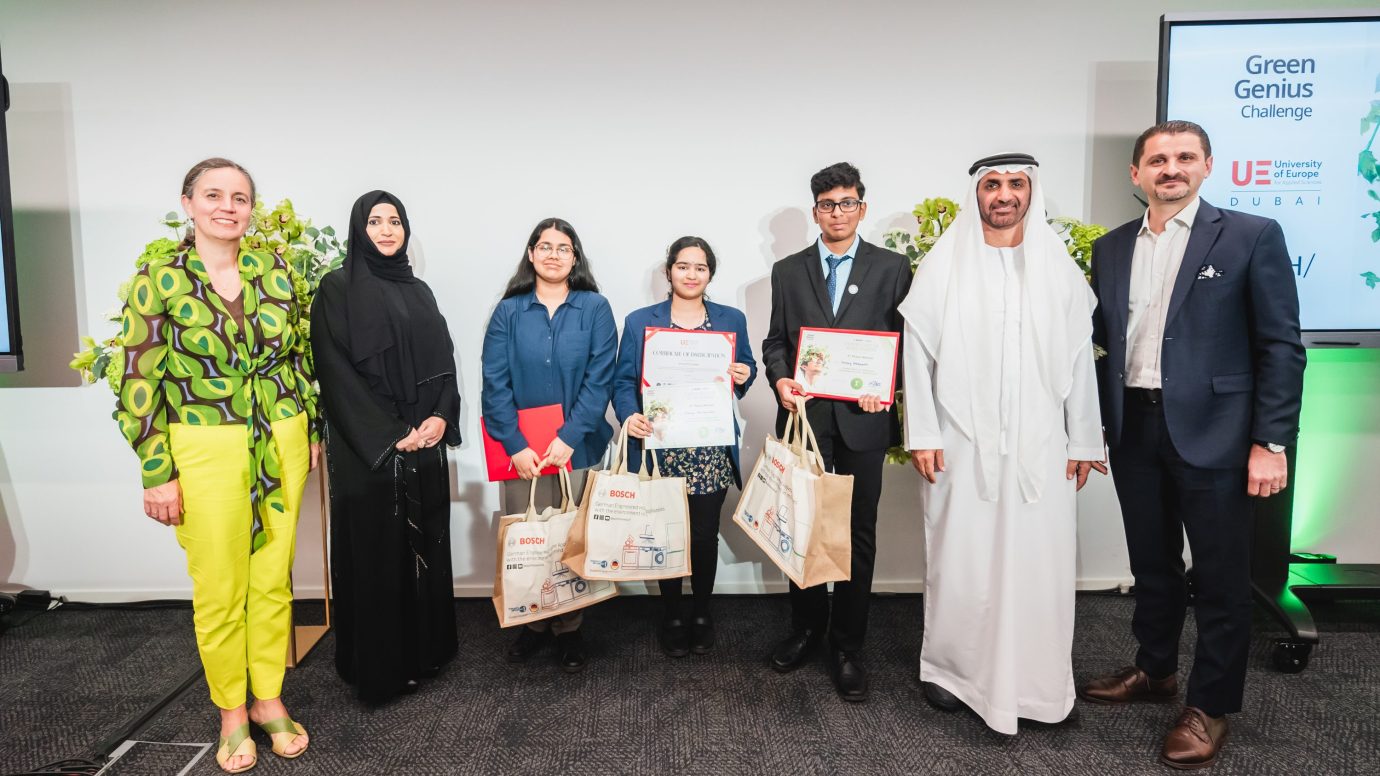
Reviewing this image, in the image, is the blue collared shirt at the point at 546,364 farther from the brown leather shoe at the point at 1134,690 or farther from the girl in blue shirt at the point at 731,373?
the brown leather shoe at the point at 1134,690

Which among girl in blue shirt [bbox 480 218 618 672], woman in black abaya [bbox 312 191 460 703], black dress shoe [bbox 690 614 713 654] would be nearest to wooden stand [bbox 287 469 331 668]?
woman in black abaya [bbox 312 191 460 703]

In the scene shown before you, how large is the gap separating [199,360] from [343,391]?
416mm

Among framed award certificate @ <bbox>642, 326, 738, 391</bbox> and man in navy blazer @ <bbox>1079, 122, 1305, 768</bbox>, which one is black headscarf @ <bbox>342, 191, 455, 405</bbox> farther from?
man in navy blazer @ <bbox>1079, 122, 1305, 768</bbox>

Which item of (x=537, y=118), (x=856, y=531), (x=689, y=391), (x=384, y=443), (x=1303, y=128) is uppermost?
(x=537, y=118)

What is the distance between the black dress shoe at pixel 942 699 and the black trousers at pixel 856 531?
0.29 metres

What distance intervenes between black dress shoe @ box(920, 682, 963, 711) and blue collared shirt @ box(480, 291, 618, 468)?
154cm

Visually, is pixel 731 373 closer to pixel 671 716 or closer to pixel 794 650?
pixel 794 650

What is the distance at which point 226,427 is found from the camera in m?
1.99

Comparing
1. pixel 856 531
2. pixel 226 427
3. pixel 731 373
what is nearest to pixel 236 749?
pixel 226 427

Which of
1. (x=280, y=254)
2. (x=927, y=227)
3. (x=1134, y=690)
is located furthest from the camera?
(x=927, y=227)

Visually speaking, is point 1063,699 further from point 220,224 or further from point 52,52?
point 52,52

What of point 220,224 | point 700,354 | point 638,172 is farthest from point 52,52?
point 700,354

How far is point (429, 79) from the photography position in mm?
3227

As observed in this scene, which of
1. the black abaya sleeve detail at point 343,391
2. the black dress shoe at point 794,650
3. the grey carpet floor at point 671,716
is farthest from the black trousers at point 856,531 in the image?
the black abaya sleeve detail at point 343,391
